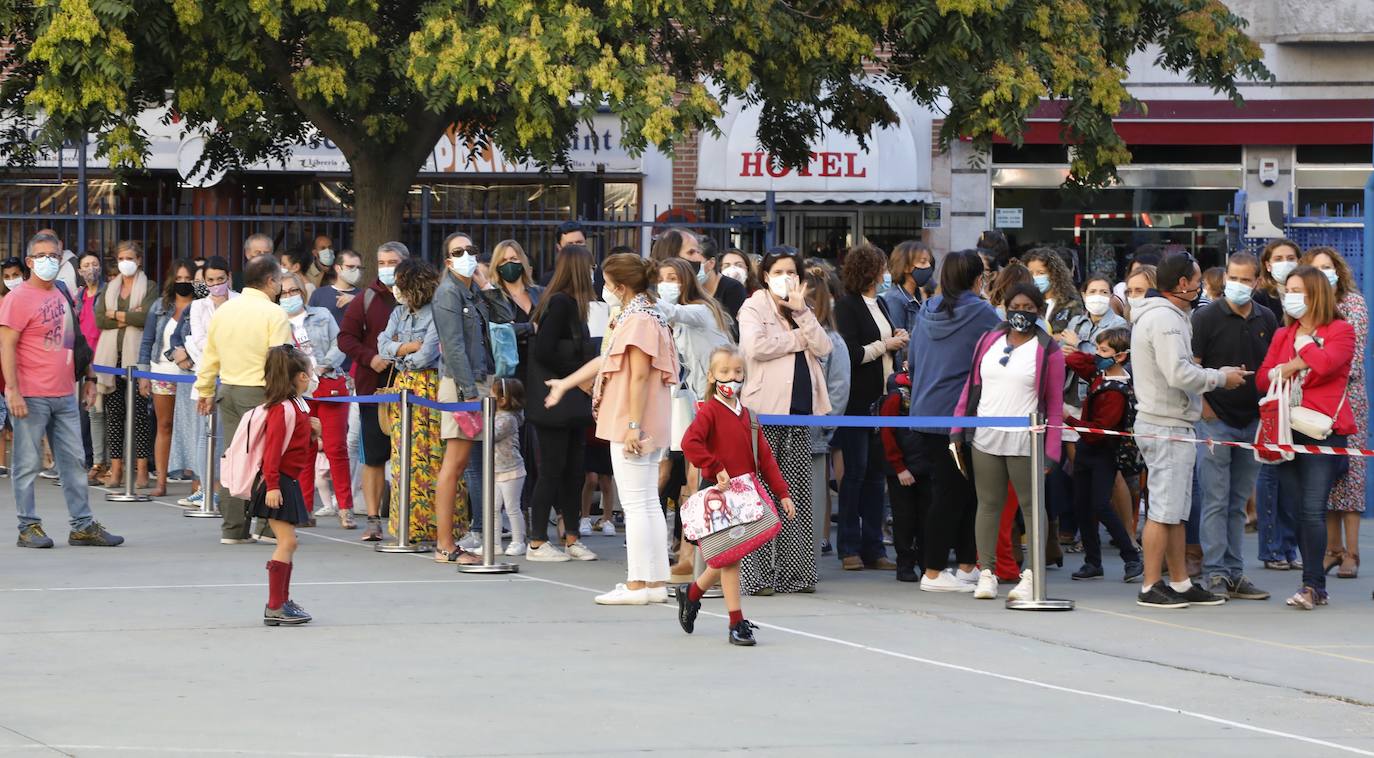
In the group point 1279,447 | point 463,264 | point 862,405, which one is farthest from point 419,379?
point 1279,447

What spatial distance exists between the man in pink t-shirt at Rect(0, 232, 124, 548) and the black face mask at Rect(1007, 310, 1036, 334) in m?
5.81

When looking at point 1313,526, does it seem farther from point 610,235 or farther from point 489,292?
point 610,235

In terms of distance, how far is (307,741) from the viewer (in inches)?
264

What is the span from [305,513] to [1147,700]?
13.2 ft

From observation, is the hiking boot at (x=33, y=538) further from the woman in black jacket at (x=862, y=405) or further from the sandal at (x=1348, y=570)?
the sandal at (x=1348, y=570)

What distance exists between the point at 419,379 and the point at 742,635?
3899mm

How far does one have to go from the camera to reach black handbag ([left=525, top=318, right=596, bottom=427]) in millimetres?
11297

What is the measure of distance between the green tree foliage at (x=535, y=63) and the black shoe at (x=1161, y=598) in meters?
6.37

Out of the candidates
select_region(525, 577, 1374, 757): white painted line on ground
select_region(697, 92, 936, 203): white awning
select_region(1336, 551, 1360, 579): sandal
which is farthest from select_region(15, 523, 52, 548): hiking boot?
select_region(697, 92, 936, 203): white awning

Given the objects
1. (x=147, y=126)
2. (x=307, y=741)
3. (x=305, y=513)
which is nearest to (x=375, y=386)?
(x=305, y=513)

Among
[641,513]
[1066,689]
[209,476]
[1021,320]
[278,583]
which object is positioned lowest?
[1066,689]

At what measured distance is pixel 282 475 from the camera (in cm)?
924

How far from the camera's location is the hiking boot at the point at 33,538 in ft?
39.6

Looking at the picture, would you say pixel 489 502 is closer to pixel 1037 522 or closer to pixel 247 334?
pixel 247 334
